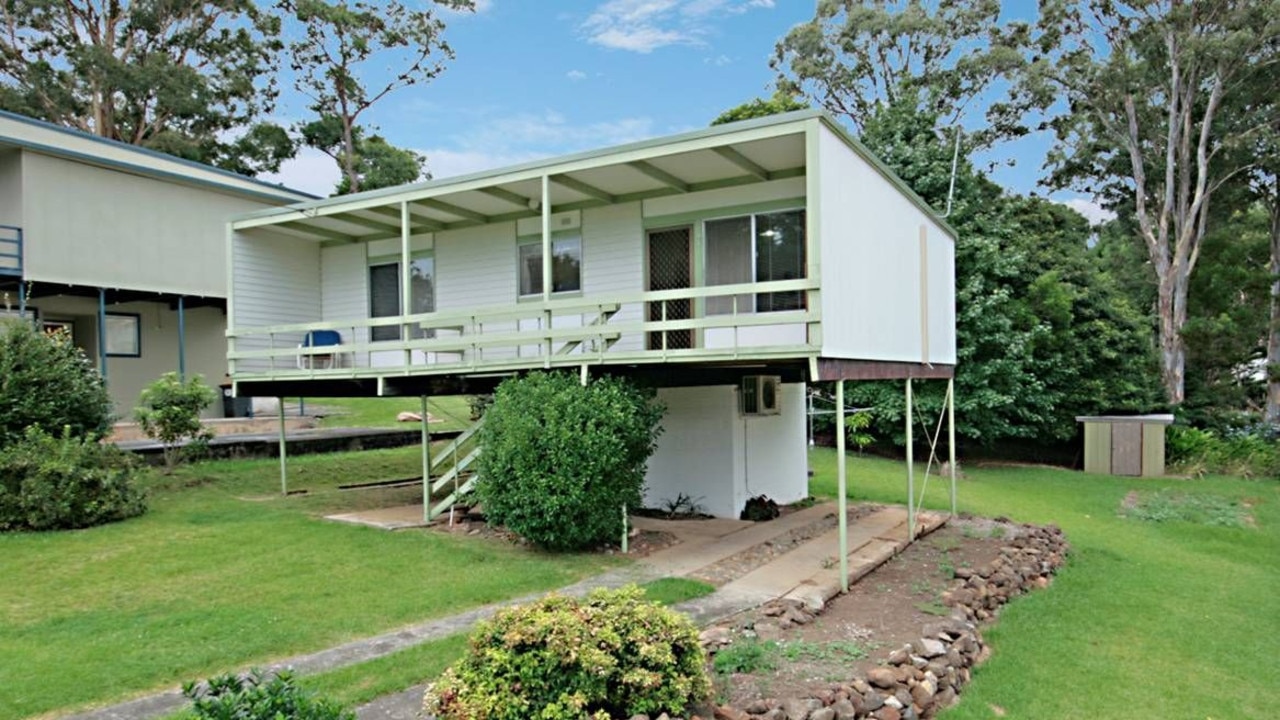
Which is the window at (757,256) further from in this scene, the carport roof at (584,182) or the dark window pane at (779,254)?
the carport roof at (584,182)

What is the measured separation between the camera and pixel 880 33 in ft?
98.3

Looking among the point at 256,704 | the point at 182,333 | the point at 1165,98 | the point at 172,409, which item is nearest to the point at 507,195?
the point at 172,409

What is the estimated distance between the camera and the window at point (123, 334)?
60.4 ft

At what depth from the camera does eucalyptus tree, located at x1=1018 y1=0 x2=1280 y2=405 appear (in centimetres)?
2411

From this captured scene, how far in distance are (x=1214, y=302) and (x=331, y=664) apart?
31.1m

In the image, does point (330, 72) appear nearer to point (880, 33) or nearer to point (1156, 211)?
point (880, 33)

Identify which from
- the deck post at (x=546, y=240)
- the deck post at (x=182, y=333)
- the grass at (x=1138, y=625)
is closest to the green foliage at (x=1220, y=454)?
the grass at (x=1138, y=625)

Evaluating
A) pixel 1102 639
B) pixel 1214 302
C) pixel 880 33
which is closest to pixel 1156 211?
pixel 1214 302

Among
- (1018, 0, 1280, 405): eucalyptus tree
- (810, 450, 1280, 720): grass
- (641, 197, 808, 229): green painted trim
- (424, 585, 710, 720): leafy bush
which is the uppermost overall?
(1018, 0, 1280, 405): eucalyptus tree

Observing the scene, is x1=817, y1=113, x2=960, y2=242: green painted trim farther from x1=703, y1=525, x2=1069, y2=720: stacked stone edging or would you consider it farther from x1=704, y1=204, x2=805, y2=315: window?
x1=703, y1=525, x2=1069, y2=720: stacked stone edging

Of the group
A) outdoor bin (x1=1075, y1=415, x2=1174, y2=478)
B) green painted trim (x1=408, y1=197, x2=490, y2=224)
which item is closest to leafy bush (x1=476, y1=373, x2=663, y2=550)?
green painted trim (x1=408, y1=197, x2=490, y2=224)

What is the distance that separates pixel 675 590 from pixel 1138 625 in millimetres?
4600

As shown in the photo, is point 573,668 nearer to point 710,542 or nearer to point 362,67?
point 710,542

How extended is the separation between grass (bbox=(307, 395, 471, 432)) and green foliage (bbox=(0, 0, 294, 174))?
41.9 feet
